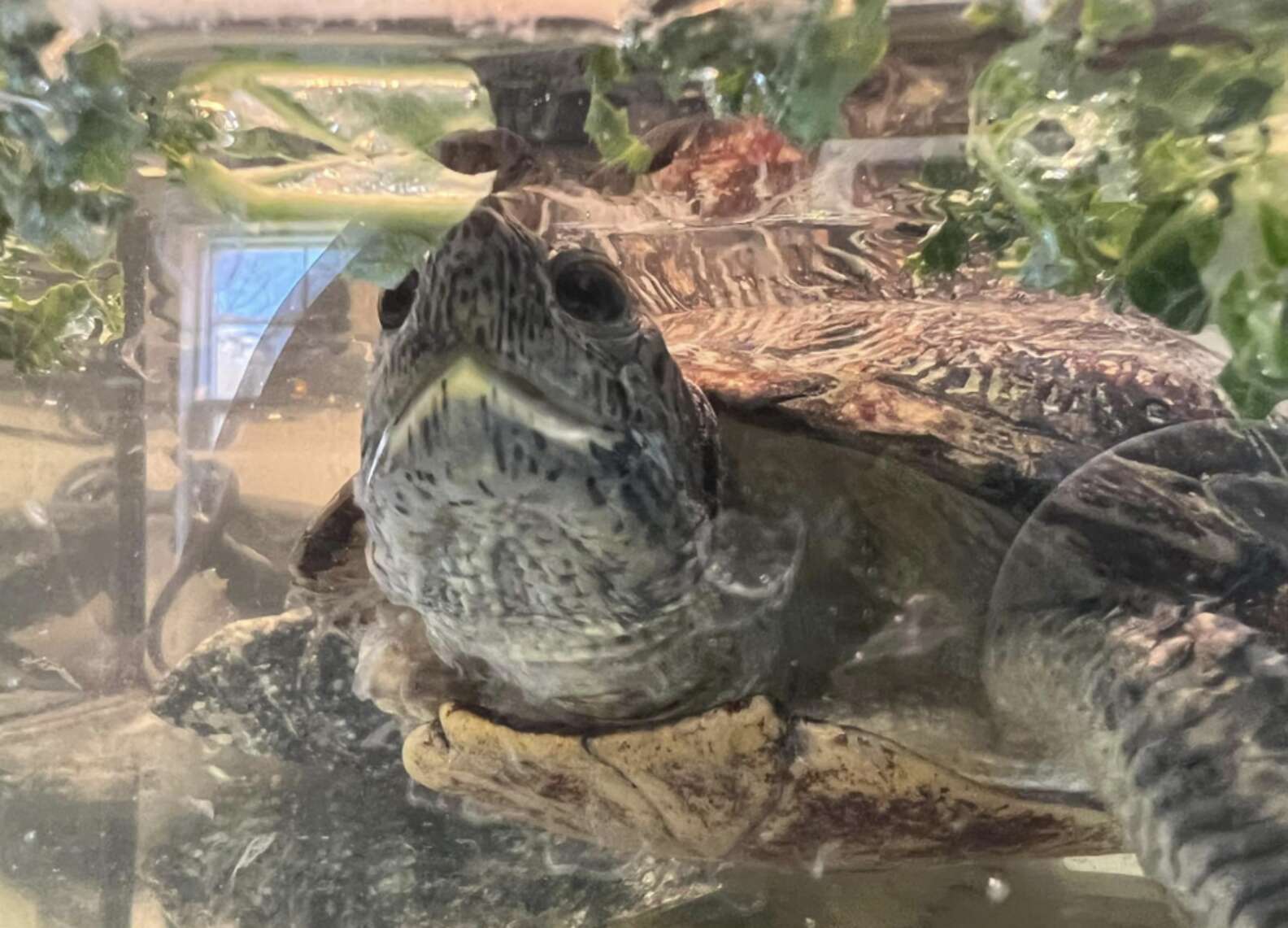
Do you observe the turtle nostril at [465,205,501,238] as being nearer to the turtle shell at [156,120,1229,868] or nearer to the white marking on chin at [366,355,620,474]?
the white marking on chin at [366,355,620,474]

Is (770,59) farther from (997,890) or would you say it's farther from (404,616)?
(997,890)

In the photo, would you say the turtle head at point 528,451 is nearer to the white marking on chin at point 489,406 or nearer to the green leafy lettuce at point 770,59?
the white marking on chin at point 489,406

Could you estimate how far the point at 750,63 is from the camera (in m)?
0.96

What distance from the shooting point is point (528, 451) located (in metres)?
0.83

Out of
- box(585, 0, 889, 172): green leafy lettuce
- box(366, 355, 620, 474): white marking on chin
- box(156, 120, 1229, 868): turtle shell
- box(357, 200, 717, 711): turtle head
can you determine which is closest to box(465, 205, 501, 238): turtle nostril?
box(357, 200, 717, 711): turtle head

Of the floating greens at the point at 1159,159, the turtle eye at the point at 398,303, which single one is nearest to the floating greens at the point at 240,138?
the turtle eye at the point at 398,303

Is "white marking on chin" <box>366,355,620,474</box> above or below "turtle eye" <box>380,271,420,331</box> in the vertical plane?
below

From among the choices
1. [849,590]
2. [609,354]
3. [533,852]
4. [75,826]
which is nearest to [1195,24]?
[609,354]

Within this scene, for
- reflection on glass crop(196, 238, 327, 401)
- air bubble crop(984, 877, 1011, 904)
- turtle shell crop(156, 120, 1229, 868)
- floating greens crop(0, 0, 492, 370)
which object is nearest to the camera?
floating greens crop(0, 0, 492, 370)

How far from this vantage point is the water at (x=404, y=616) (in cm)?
116

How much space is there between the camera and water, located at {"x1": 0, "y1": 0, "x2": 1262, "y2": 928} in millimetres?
1157

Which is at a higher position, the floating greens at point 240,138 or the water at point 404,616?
the floating greens at point 240,138

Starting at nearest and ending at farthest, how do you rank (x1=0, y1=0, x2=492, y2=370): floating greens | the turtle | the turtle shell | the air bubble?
1. the turtle
2. (x1=0, y1=0, x2=492, y2=370): floating greens
3. the turtle shell
4. the air bubble

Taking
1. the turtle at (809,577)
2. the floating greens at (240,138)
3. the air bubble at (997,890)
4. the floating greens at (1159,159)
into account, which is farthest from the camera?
the air bubble at (997,890)
